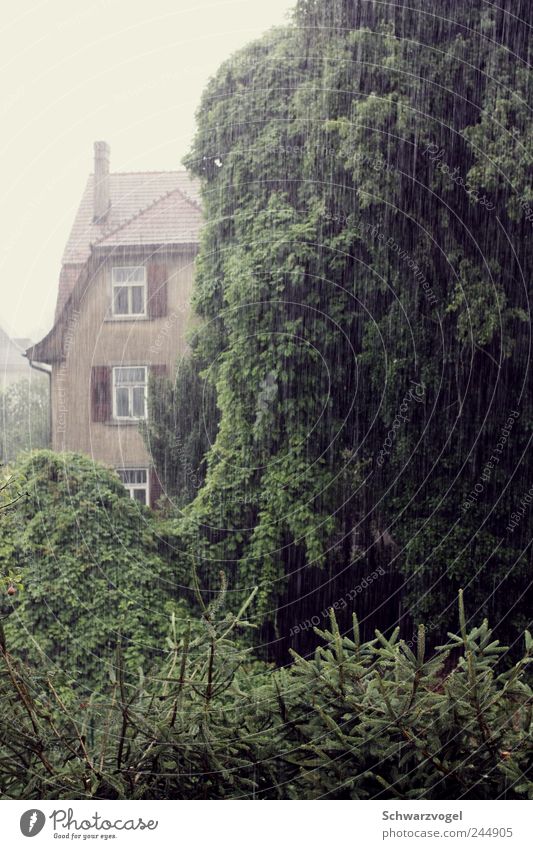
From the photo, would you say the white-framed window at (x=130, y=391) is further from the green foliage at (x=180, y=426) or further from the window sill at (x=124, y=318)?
the window sill at (x=124, y=318)

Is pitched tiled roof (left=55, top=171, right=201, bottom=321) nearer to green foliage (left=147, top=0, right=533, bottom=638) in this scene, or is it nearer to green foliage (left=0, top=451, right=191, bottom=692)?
green foliage (left=147, top=0, right=533, bottom=638)

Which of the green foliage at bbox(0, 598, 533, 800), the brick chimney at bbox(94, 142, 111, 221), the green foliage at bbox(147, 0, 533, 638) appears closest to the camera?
the green foliage at bbox(0, 598, 533, 800)

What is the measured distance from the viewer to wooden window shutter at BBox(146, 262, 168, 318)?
5.27m

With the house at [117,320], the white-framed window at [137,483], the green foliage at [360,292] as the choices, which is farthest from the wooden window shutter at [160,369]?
the white-framed window at [137,483]

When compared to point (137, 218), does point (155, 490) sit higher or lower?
lower

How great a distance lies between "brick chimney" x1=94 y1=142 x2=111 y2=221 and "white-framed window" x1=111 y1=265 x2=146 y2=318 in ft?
1.16

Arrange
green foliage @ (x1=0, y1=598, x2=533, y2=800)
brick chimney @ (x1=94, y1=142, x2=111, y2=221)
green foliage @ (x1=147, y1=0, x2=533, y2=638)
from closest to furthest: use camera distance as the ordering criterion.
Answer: green foliage @ (x1=0, y1=598, x2=533, y2=800) → brick chimney @ (x1=94, y1=142, x2=111, y2=221) → green foliage @ (x1=147, y1=0, x2=533, y2=638)

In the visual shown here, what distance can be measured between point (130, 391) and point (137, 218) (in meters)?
1.02

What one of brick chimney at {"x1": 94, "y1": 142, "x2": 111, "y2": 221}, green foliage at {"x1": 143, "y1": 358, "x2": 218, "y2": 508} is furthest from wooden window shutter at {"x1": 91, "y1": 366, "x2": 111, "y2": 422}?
brick chimney at {"x1": 94, "y1": 142, "x2": 111, "y2": 221}

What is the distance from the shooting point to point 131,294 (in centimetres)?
530

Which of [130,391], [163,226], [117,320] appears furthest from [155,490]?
[163,226]

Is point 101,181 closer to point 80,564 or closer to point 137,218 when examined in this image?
point 137,218
